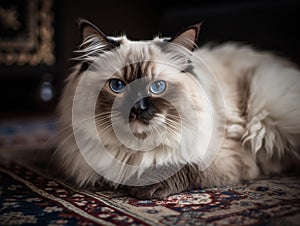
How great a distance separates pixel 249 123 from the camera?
169 centimetres

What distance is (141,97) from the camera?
135 centimetres

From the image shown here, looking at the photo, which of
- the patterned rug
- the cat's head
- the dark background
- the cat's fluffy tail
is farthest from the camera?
the dark background

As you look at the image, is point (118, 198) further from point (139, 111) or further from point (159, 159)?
point (139, 111)

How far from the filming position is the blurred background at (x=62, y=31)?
8.73 ft

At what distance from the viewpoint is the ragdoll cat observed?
55.7 inches

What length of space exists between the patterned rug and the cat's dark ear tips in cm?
54

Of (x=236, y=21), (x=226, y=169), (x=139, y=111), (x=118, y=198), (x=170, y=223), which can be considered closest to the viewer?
(x=170, y=223)

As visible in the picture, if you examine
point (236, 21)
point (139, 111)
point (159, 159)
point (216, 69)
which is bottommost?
point (159, 159)

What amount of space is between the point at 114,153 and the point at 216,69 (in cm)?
60

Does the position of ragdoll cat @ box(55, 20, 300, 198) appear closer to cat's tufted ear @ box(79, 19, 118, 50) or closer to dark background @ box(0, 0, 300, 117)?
cat's tufted ear @ box(79, 19, 118, 50)

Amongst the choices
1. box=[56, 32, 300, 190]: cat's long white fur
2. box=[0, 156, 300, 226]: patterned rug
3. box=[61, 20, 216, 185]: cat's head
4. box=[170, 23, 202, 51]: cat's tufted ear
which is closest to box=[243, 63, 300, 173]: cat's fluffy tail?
box=[56, 32, 300, 190]: cat's long white fur

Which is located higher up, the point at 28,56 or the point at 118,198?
the point at 28,56

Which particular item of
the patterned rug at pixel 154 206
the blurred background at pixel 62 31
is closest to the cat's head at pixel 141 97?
the patterned rug at pixel 154 206

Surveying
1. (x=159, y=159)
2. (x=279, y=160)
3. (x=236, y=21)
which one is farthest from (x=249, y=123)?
(x=236, y=21)
